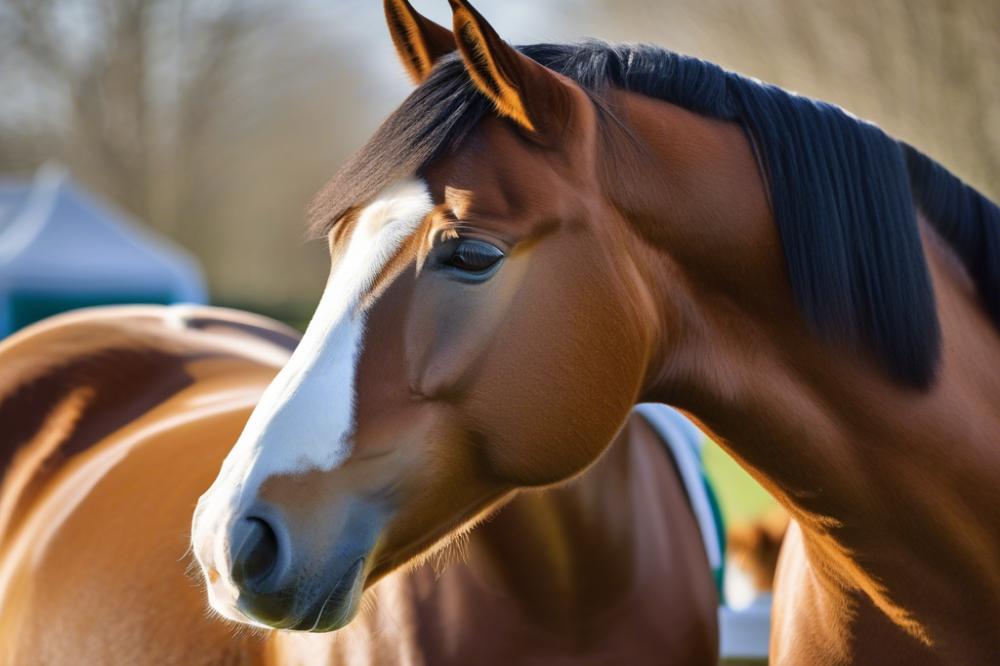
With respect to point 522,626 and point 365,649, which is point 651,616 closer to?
point 522,626

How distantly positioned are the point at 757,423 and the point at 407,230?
597 mm

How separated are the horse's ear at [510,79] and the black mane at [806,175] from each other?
4 centimetres

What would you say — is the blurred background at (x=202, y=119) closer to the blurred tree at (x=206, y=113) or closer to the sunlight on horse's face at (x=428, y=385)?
the blurred tree at (x=206, y=113)

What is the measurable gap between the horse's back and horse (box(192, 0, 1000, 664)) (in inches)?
31.2

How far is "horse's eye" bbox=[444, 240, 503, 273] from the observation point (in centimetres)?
124

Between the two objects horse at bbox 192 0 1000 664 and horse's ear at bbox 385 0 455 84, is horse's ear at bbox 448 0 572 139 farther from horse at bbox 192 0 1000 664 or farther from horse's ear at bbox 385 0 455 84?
horse's ear at bbox 385 0 455 84

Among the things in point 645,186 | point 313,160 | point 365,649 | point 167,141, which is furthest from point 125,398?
point 313,160

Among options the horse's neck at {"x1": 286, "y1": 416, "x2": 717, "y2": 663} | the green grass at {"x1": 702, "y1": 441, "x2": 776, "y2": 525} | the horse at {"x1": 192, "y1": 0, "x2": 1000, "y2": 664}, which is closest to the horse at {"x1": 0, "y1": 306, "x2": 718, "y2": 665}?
the horse's neck at {"x1": 286, "y1": 416, "x2": 717, "y2": 663}

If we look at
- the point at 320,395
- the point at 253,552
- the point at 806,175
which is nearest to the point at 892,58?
the point at 806,175

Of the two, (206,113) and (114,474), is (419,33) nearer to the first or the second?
(114,474)

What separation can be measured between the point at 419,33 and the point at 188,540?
123cm

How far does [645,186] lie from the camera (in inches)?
53.4

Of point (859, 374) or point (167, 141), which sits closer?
point (859, 374)

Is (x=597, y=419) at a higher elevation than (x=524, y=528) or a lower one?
higher
